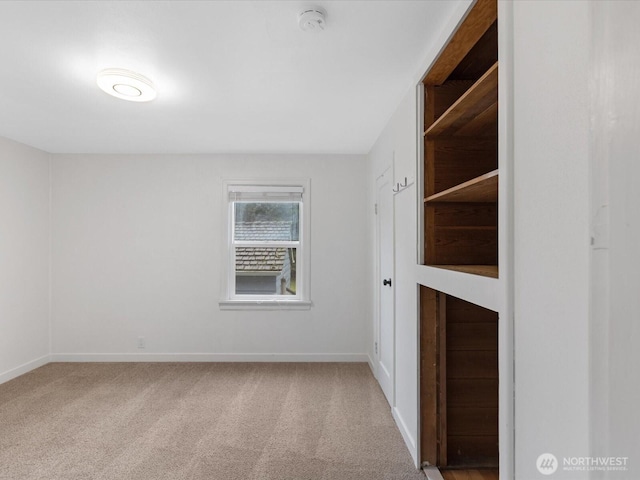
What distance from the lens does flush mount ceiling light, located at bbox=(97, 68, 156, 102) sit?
82.6 inches

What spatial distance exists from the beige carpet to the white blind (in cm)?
197

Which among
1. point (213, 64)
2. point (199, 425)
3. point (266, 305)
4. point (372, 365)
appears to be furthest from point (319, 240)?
point (213, 64)

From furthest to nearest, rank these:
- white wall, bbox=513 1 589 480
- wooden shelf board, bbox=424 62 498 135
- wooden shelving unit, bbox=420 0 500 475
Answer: wooden shelving unit, bbox=420 0 500 475
wooden shelf board, bbox=424 62 498 135
white wall, bbox=513 1 589 480

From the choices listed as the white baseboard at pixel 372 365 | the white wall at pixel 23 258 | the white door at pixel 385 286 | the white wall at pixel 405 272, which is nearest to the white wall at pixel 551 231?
the white wall at pixel 405 272

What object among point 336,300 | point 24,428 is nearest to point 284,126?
point 336,300

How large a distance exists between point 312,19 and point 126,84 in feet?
4.43

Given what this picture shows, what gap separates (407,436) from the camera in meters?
2.33

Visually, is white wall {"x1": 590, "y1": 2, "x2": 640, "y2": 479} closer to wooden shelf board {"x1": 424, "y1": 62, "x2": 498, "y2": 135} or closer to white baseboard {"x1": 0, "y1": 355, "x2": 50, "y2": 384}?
wooden shelf board {"x1": 424, "y1": 62, "x2": 498, "y2": 135}

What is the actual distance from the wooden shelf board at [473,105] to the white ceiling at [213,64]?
43cm

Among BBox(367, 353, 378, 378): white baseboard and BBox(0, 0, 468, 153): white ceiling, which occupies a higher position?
BBox(0, 0, 468, 153): white ceiling

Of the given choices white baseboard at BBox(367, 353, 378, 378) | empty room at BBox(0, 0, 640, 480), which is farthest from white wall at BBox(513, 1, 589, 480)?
white baseboard at BBox(367, 353, 378, 378)

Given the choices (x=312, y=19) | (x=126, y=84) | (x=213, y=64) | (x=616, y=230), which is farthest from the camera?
(x=126, y=84)

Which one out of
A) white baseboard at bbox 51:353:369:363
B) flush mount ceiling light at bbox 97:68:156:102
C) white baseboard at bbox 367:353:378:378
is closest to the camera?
flush mount ceiling light at bbox 97:68:156:102

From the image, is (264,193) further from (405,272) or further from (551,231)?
(551,231)
